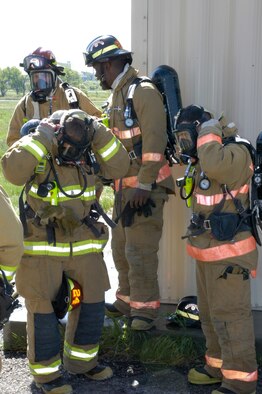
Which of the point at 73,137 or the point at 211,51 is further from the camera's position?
the point at 211,51

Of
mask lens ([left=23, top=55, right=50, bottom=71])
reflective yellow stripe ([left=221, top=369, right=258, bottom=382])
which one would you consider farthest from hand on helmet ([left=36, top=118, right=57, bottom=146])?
reflective yellow stripe ([left=221, top=369, right=258, bottom=382])

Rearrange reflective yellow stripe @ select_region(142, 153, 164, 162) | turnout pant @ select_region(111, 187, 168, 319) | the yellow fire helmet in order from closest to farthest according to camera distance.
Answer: the yellow fire helmet < reflective yellow stripe @ select_region(142, 153, 164, 162) < turnout pant @ select_region(111, 187, 168, 319)

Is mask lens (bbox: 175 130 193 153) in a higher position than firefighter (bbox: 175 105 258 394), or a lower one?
higher

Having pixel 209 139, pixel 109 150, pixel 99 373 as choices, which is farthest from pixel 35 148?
pixel 99 373

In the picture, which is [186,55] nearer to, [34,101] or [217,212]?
[34,101]

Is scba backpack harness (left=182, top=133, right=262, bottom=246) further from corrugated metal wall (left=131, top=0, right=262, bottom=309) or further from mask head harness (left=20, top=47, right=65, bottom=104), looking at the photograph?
mask head harness (left=20, top=47, right=65, bottom=104)

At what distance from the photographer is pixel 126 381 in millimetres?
4672

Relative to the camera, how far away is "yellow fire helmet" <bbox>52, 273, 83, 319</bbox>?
4.31 m

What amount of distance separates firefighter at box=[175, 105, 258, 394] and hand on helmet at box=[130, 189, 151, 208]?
0.82 meters

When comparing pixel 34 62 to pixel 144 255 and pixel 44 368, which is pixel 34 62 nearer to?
pixel 144 255

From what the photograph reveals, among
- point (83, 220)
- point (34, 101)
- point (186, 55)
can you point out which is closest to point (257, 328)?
point (83, 220)

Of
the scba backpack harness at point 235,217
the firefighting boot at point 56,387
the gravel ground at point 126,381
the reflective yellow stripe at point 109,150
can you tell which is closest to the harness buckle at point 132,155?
the reflective yellow stripe at point 109,150

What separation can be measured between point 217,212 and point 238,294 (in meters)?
0.54

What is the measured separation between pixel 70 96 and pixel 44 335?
2.21m
